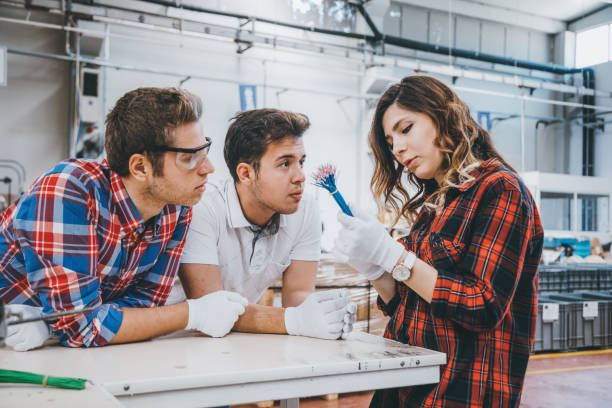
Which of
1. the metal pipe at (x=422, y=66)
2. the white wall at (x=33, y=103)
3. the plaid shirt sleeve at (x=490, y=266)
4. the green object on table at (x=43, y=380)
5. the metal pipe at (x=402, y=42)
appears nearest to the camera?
the green object on table at (x=43, y=380)

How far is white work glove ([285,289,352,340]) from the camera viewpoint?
56.2 inches

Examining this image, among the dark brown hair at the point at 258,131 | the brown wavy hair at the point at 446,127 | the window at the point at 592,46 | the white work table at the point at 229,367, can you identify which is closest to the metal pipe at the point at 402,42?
the window at the point at 592,46

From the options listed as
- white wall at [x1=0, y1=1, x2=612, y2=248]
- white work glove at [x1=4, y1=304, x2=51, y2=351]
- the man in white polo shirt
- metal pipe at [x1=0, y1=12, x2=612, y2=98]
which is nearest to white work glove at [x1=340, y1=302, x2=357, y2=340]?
the man in white polo shirt

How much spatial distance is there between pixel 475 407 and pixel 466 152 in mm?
655

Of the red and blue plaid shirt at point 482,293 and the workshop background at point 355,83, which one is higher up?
the workshop background at point 355,83

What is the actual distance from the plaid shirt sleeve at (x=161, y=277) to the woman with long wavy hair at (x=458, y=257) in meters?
0.51

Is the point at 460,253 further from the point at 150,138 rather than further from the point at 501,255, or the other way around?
the point at 150,138

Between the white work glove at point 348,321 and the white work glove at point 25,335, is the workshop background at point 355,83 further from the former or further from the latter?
the white work glove at point 25,335

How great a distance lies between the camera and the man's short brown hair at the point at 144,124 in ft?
4.67

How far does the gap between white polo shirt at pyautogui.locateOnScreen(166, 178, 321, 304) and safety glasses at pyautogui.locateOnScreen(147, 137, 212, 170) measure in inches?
11.4

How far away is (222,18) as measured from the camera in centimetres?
740

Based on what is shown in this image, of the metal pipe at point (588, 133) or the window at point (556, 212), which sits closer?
the window at point (556, 212)

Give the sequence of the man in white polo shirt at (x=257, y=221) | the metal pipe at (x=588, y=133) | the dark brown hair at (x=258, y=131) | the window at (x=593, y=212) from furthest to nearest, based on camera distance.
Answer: the metal pipe at (x=588, y=133)
the window at (x=593, y=212)
the dark brown hair at (x=258, y=131)
the man in white polo shirt at (x=257, y=221)

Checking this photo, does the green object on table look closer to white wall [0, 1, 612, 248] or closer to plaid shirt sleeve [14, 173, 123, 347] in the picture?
plaid shirt sleeve [14, 173, 123, 347]
